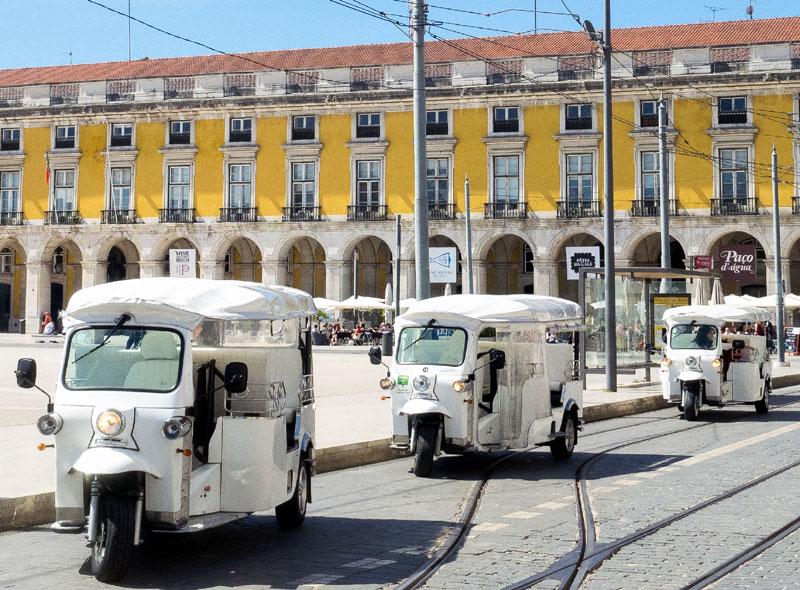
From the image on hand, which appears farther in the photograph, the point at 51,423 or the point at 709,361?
the point at 709,361

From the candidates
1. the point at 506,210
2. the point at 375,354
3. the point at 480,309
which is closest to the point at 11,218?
the point at 506,210

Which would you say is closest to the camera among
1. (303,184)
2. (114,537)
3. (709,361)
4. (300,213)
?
(114,537)

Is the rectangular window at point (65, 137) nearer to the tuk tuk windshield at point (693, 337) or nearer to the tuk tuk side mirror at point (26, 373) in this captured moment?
the tuk tuk windshield at point (693, 337)

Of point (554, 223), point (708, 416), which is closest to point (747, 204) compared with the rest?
point (554, 223)

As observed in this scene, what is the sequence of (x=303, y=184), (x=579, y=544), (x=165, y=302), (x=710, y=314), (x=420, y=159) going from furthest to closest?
1. (x=303, y=184)
2. (x=710, y=314)
3. (x=420, y=159)
4. (x=579, y=544)
5. (x=165, y=302)

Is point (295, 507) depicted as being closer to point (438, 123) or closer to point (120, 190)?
point (438, 123)

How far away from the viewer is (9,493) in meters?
11.0

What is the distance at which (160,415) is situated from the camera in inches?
336

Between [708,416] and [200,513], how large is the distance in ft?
52.2

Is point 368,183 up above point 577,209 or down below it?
above

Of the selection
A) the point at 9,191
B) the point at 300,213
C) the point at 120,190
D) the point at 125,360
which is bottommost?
the point at 125,360

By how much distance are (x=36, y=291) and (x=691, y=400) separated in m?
48.0

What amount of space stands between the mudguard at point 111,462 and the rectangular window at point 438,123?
5087cm

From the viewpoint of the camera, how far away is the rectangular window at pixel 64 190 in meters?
63.1
